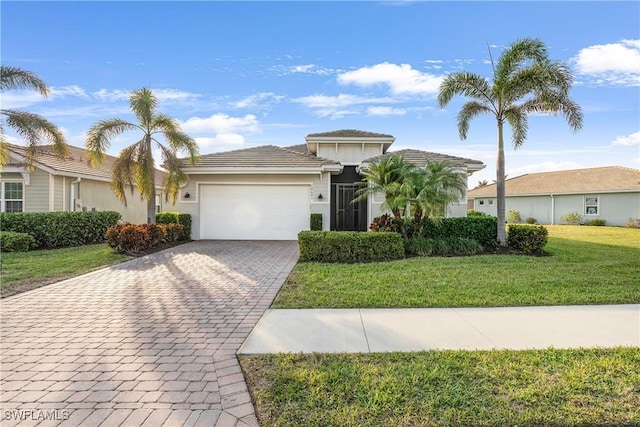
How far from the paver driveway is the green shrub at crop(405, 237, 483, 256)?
497 centimetres

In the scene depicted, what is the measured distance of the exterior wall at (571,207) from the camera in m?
23.2

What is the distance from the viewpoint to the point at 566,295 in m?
5.93

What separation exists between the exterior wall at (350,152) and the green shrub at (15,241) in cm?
1238

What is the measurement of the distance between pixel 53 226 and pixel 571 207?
34.1 metres

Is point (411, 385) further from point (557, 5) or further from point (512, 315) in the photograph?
point (557, 5)

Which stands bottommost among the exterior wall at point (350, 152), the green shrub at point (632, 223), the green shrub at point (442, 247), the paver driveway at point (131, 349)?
the paver driveway at point (131, 349)

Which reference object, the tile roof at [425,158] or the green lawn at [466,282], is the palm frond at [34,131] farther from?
the tile roof at [425,158]

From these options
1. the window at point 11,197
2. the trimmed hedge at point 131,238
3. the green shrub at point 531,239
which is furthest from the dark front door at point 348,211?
the window at point 11,197

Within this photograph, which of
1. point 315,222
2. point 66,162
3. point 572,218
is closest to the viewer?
point 315,222

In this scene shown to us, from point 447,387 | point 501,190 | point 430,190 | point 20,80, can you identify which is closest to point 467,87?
point 501,190

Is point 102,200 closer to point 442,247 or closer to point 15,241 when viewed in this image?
point 15,241

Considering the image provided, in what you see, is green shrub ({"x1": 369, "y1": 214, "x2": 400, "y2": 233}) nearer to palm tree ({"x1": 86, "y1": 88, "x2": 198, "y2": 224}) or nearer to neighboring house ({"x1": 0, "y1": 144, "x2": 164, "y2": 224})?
palm tree ({"x1": 86, "y1": 88, "x2": 198, "y2": 224})

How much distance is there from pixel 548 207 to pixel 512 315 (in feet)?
92.3

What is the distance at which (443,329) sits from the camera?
4453 mm
